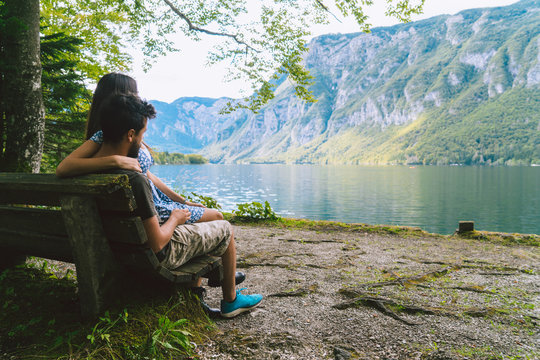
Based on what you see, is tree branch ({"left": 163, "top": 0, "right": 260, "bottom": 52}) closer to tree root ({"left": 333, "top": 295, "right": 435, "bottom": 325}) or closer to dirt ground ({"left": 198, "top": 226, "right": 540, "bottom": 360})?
dirt ground ({"left": 198, "top": 226, "right": 540, "bottom": 360})

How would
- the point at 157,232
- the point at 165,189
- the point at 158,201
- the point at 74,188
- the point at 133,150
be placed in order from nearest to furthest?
the point at 74,188
the point at 157,232
the point at 133,150
the point at 158,201
the point at 165,189

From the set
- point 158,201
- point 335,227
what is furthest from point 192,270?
point 335,227

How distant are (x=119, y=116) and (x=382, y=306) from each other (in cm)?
317

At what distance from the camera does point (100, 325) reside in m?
2.22

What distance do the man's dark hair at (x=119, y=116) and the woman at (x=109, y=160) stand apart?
0.47ft

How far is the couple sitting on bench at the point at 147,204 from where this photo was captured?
6.82 ft

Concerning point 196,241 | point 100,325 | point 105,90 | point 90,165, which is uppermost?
point 105,90

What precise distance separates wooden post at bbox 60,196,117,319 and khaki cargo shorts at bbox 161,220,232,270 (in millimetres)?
403

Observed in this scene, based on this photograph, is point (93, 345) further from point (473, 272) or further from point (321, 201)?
point (321, 201)

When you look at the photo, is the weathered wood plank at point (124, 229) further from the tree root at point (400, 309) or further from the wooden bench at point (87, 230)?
the tree root at point (400, 309)

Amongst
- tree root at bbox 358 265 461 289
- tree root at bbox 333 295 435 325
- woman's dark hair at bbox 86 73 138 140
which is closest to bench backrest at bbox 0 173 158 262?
woman's dark hair at bbox 86 73 138 140

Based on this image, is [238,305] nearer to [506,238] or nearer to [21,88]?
[21,88]

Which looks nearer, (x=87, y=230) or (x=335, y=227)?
(x=87, y=230)

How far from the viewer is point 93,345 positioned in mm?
2082
